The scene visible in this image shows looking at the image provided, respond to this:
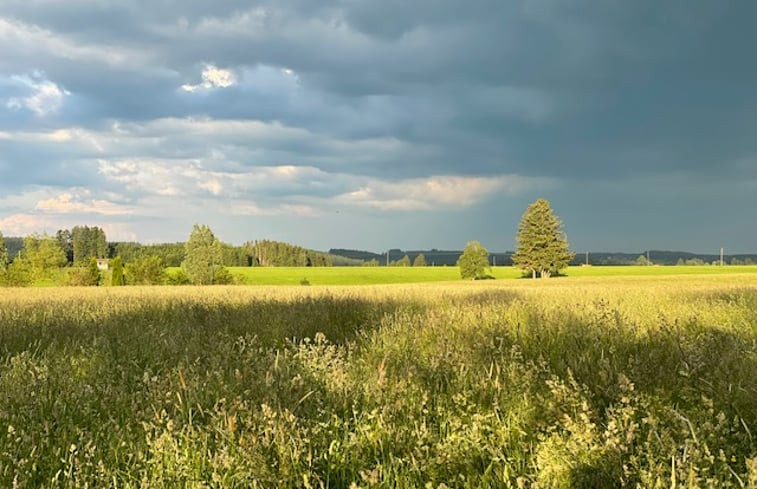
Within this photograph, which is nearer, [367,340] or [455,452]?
[455,452]

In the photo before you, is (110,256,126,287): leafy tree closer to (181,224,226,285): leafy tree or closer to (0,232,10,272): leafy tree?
(181,224,226,285): leafy tree

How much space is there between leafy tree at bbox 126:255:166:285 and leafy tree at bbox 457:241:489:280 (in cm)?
4808

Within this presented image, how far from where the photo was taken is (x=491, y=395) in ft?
11.9

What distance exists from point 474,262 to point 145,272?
51.5 meters

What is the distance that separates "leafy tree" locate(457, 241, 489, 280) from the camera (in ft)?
280

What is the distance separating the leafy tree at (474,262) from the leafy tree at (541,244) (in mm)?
6320

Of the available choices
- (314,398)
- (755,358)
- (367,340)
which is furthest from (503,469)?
(367,340)

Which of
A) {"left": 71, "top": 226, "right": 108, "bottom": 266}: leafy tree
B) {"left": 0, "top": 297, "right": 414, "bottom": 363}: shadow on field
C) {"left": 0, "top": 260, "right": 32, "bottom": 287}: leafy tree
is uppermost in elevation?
{"left": 71, "top": 226, "right": 108, "bottom": 266}: leafy tree

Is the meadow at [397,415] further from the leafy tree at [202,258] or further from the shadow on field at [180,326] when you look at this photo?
the leafy tree at [202,258]

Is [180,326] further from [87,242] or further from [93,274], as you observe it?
[87,242]

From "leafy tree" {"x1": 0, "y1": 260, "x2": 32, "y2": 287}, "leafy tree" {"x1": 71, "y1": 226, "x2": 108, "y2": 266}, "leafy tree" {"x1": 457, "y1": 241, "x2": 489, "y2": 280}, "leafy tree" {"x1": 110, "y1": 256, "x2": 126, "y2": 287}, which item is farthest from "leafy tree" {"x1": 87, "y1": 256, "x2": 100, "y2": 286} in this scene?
"leafy tree" {"x1": 71, "y1": 226, "x2": 108, "y2": 266}

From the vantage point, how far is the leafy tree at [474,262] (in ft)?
280

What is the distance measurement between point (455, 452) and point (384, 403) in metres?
0.82

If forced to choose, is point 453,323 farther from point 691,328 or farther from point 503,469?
point 503,469
